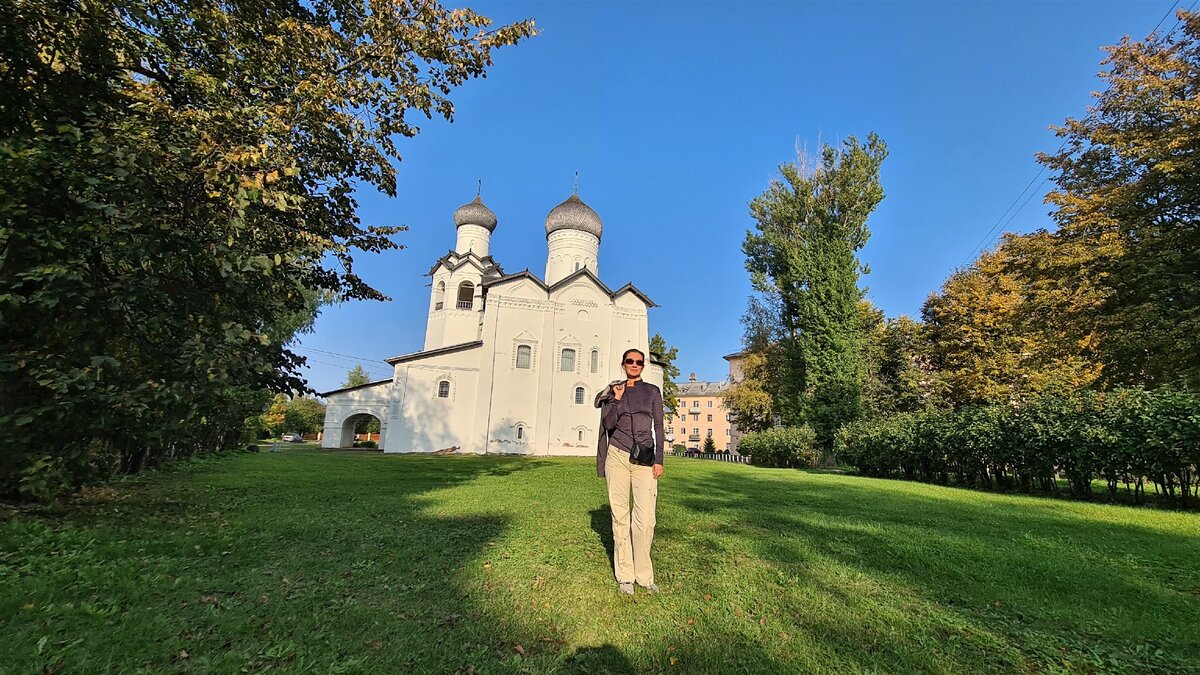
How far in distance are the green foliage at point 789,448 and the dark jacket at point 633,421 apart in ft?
71.5

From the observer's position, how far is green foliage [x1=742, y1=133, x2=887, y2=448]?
26281 millimetres

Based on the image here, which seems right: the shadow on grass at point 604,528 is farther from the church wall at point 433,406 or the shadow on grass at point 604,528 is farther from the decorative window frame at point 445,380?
the decorative window frame at point 445,380

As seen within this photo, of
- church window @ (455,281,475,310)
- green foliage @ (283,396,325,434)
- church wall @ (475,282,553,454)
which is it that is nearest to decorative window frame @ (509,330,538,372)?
church wall @ (475,282,553,454)

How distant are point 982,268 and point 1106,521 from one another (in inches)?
944

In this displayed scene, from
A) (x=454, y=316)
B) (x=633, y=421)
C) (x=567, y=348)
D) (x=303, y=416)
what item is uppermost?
(x=454, y=316)

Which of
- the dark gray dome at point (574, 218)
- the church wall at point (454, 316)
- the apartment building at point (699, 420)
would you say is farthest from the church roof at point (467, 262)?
the apartment building at point (699, 420)

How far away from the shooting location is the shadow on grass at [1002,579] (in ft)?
10.00

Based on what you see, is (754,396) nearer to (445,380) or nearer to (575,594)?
(445,380)

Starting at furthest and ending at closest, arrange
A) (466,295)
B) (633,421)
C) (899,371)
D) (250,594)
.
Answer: (466,295) < (899,371) < (633,421) < (250,594)

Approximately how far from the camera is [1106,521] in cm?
710

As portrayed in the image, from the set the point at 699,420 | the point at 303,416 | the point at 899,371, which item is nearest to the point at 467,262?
the point at 899,371

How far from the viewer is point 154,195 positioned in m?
5.08

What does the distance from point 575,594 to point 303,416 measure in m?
65.1

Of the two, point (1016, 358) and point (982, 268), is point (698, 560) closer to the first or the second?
point (1016, 358)
